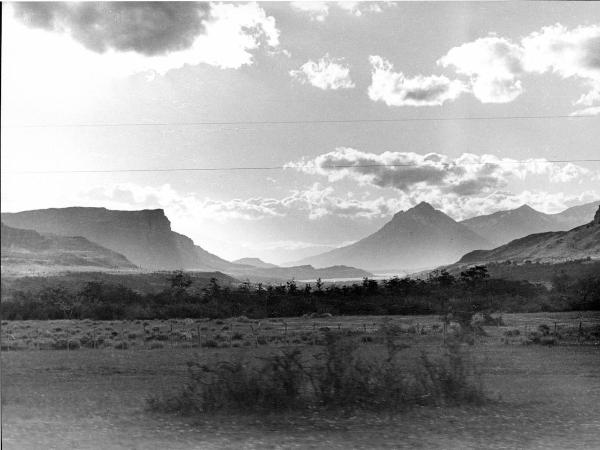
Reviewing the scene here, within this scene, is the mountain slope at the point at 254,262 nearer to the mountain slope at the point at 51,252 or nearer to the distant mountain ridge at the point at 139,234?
the distant mountain ridge at the point at 139,234

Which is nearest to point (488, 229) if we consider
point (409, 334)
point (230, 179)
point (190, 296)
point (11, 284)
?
point (409, 334)

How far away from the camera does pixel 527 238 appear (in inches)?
491

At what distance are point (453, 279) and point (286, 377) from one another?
5760mm

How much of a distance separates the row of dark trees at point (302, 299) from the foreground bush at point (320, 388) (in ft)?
9.81

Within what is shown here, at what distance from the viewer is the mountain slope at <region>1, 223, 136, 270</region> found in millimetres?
9766

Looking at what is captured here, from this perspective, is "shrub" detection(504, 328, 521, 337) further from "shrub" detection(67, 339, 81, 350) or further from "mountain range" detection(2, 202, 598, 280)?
"shrub" detection(67, 339, 81, 350)

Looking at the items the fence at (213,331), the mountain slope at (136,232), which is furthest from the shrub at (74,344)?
the mountain slope at (136,232)

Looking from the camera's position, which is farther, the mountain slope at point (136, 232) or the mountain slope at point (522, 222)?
the mountain slope at point (522, 222)

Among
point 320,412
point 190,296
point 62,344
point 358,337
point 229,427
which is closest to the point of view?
point 229,427

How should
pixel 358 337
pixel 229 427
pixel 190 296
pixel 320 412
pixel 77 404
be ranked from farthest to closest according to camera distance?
pixel 190 296, pixel 358 337, pixel 77 404, pixel 320 412, pixel 229 427

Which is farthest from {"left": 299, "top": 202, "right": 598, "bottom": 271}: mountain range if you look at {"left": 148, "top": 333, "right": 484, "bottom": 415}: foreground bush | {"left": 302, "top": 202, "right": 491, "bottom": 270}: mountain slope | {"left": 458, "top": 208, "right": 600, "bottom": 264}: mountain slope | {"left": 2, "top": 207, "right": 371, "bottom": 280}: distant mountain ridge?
{"left": 148, "top": 333, "right": 484, "bottom": 415}: foreground bush

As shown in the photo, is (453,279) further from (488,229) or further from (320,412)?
(320,412)

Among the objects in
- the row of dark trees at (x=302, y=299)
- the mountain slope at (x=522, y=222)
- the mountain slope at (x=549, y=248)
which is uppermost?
the mountain slope at (x=522, y=222)

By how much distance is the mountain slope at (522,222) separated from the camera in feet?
38.9
